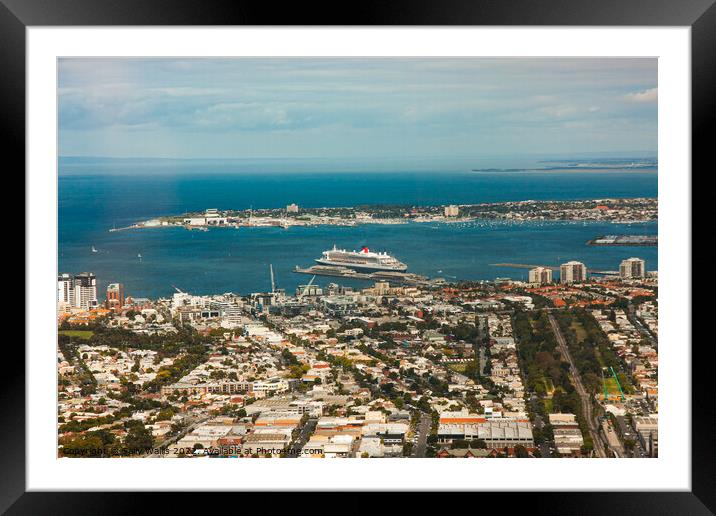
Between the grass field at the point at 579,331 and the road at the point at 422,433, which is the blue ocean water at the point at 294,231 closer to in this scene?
the grass field at the point at 579,331

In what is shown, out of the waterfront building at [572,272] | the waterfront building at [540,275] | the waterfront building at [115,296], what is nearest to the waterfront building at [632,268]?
the waterfront building at [572,272]

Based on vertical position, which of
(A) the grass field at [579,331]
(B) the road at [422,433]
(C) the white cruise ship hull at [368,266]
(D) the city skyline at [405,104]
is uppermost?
(D) the city skyline at [405,104]

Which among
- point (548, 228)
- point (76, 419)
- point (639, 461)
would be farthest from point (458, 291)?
point (639, 461)

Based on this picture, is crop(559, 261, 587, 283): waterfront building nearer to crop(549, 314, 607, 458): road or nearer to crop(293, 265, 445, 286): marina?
crop(549, 314, 607, 458): road

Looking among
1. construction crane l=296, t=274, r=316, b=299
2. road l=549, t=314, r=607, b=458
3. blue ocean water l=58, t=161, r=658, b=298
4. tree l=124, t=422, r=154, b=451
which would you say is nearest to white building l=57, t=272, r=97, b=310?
blue ocean water l=58, t=161, r=658, b=298
